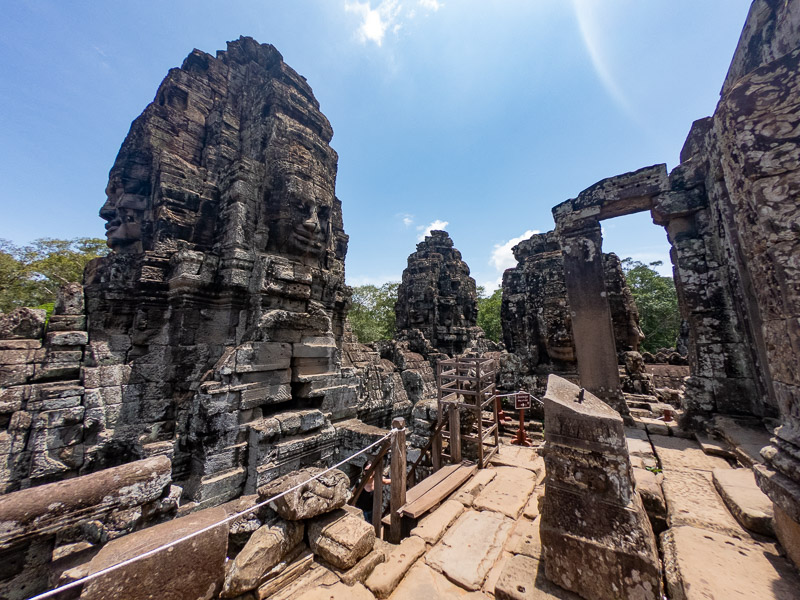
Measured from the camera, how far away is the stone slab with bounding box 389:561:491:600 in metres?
2.04

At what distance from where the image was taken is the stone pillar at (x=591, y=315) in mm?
5215

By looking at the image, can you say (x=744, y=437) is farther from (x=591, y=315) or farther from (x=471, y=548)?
(x=471, y=548)

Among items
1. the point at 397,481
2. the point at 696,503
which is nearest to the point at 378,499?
the point at 397,481

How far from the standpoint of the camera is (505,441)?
5754 mm

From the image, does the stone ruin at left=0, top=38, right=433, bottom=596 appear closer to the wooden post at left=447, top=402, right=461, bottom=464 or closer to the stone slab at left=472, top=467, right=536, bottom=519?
the wooden post at left=447, top=402, right=461, bottom=464

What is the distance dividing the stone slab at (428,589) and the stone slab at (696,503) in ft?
5.50

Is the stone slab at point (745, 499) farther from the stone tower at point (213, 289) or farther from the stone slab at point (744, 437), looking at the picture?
the stone tower at point (213, 289)

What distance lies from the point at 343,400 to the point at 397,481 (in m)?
2.34

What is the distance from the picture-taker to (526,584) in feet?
6.32

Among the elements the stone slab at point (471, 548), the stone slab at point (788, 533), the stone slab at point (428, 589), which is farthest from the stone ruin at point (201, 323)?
the stone slab at point (788, 533)

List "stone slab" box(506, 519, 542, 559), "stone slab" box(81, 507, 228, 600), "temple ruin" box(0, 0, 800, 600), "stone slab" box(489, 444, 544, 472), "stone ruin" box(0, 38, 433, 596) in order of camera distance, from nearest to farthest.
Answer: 1. "stone slab" box(81, 507, 228, 600)
2. "temple ruin" box(0, 0, 800, 600)
3. "stone slab" box(506, 519, 542, 559)
4. "stone ruin" box(0, 38, 433, 596)
5. "stone slab" box(489, 444, 544, 472)

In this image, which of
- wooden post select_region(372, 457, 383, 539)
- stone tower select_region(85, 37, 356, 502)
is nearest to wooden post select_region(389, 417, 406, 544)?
wooden post select_region(372, 457, 383, 539)

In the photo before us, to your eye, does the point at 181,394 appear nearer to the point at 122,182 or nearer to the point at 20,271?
the point at 122,182

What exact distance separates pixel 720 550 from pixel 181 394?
20.5ft
